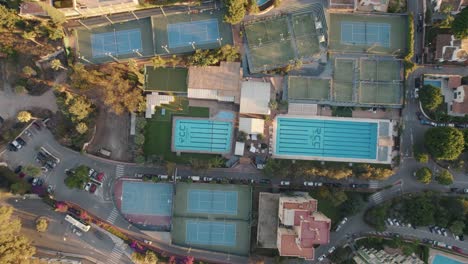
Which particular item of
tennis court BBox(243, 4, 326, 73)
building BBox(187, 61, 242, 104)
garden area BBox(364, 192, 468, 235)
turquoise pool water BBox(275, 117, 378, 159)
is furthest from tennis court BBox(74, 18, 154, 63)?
garden area BBox(364, 192, 468, 235)

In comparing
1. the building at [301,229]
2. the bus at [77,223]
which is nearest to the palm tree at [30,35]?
the bus at [77,223]

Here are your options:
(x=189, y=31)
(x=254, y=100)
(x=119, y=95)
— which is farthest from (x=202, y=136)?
(x=189, y=31)

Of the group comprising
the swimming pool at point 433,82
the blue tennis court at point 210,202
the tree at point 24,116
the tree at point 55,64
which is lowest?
the blue tennis court at point 210,202

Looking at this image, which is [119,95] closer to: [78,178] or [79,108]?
[79,108]

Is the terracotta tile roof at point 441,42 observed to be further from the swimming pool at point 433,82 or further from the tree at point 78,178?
the tree at point 78,178

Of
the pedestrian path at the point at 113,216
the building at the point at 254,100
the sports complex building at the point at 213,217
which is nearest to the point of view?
the building at the point at 254,100

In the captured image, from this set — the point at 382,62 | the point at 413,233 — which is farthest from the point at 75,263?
the point at 382,62

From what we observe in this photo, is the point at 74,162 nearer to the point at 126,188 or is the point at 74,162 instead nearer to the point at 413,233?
the point at 126,188
